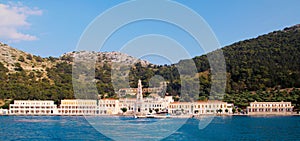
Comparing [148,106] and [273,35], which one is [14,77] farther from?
[273,35]

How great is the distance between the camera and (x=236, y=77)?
212 ft

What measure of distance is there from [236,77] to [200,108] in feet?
46.6

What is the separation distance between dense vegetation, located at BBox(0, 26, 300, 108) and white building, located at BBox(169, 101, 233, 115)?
264 centimetres

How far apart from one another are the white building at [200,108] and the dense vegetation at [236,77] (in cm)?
264

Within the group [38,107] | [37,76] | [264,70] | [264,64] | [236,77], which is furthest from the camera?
[37,76]

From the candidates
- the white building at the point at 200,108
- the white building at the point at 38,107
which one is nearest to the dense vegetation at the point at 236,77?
the white building at the point at 38,107

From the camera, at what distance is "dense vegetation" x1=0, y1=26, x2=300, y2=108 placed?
57.5 metres

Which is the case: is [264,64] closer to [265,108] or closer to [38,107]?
[265,108]

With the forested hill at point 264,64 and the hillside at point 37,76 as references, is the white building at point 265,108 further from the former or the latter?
the hillside at point 37,76

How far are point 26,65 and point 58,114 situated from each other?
3087cm

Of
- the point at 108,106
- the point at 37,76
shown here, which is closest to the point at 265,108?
the point at 108,106

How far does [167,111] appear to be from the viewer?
182ft

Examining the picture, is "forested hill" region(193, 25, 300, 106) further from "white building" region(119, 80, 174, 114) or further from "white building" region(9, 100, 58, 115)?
"white building" region(9, 100, 58, 115)

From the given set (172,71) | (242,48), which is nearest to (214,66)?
(172,71)
